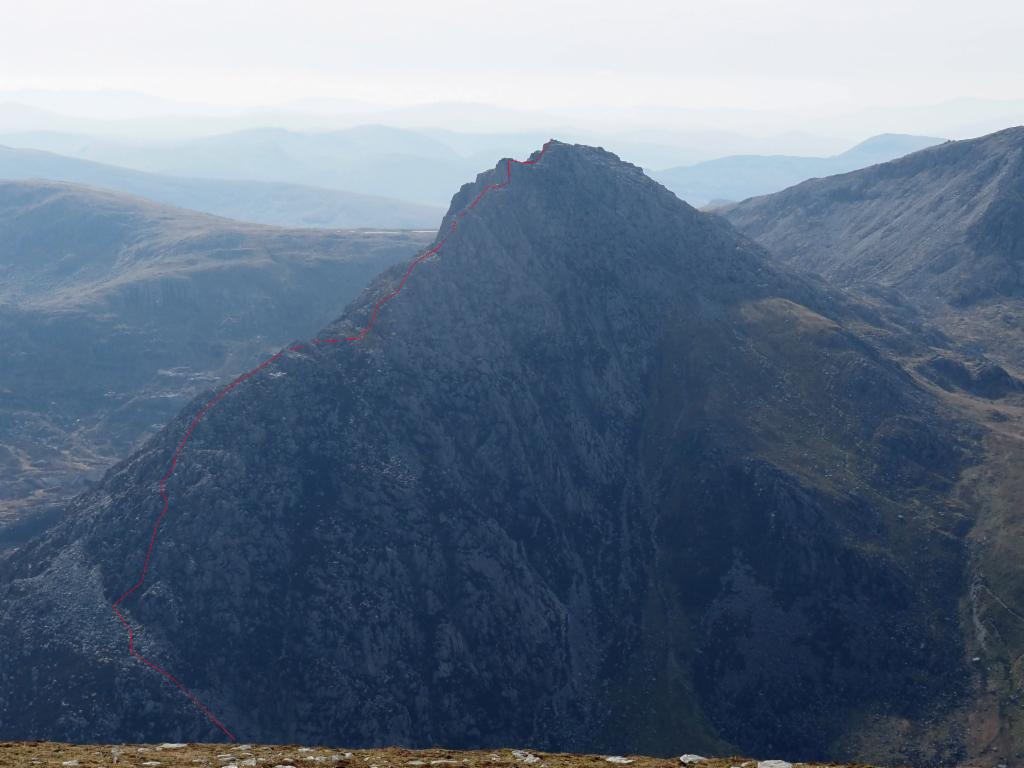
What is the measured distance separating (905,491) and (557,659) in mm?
61327

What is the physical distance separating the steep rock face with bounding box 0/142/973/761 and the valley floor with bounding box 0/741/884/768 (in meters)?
46.8

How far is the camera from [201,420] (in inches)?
4459

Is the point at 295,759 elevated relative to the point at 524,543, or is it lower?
elevated

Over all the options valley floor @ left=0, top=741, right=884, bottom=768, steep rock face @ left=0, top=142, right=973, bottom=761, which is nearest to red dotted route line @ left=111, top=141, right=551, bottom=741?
steep rock face @ left=0, top=142, right=973, bottom=761

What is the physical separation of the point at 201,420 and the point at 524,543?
49.4m

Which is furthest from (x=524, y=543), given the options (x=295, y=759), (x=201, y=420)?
(x=295, y=759)

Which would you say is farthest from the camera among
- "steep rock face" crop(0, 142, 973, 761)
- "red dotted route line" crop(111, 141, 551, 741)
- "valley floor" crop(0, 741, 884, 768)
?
"steep rock face" crop(0, 142, 973, 761)

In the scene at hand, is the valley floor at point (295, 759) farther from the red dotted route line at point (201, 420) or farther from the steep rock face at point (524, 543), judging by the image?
the steep rock face at point (524, 543)

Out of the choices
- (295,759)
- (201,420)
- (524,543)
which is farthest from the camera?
(524,543)

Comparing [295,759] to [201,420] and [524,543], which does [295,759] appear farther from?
[201,420]

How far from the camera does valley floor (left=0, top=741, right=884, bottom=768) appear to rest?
1665 inches

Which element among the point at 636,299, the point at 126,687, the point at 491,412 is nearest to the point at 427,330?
the point at 491,412

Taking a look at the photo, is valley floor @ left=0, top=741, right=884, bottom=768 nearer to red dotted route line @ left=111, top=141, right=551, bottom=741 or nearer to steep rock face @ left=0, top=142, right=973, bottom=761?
red dotted route line @ left=111, top=141, right=551, bottom=741

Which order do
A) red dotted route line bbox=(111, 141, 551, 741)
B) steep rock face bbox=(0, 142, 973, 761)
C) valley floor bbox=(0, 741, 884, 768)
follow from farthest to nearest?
steep rock face bbox=(0, 142, 973, 761), red dotted route line bbox=(111, 141, 551, 741), valley floor bbox=(0, 741, 884, 768)
